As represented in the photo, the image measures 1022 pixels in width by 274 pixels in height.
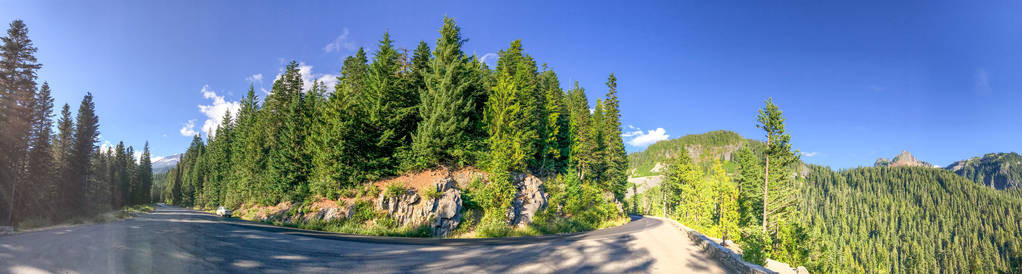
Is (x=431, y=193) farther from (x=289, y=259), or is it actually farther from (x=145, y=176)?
(x=145, y=176)

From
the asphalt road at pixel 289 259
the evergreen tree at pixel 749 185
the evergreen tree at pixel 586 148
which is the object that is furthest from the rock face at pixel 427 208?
the evergreen tree at pixel 749 185

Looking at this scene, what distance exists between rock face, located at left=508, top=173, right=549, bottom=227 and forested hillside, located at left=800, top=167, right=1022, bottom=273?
109 meters

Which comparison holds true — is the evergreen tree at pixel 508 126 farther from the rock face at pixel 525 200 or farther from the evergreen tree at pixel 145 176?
the evergreen tree at pixel 145 176

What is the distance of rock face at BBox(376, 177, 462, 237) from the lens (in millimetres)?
18844

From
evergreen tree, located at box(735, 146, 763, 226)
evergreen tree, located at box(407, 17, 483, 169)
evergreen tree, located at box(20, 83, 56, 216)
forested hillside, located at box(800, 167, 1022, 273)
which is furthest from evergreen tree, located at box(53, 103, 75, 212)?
forested hillside, located at box(800, 167, 1022, 273)

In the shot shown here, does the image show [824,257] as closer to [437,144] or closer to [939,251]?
[437,144]

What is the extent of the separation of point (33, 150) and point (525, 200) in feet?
142

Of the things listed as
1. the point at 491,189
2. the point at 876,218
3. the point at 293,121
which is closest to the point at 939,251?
the point at 876,218

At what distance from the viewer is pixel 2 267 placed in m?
6.24

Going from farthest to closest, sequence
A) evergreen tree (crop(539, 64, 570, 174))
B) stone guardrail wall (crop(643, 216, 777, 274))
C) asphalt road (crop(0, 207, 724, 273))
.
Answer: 1. evergreen tree (crop(539, 64, 570, 174))
2. stone guardrail wall (crop(643, 216, 777, 274))
3. asphalt road (crop(0, 207, 724, 273))

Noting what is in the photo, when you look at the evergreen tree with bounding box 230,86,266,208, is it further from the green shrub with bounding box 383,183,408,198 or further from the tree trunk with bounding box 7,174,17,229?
the green shrub with bounding box 383,183,408,198

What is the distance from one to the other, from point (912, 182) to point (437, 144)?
29851 cm

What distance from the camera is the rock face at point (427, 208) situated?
18.8 meters

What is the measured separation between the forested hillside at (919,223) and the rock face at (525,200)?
358 ft
